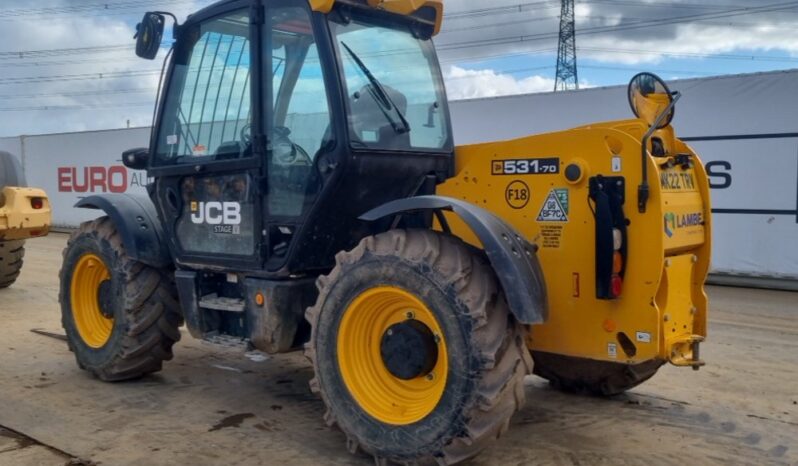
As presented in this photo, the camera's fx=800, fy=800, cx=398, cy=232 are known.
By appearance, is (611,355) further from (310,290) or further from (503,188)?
(310,290)

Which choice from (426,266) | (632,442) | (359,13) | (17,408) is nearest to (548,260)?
(426,266)

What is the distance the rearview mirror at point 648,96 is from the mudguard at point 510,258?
46.3 inches

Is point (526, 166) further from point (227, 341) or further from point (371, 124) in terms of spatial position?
point (227, 341)

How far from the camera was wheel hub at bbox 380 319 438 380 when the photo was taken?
3992 millimetres

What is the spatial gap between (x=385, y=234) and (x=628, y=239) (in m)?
1.23

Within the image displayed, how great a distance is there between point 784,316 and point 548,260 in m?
5.95

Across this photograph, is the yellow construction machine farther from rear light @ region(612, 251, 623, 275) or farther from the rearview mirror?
rear light @ region(612, 251, 623, 275)

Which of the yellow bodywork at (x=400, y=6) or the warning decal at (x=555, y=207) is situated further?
the yellow bodywork at (x=400, y=6)

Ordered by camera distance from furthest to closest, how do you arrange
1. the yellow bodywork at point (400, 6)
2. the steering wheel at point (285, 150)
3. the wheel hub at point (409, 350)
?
the steering wheel at point (285, 150) < the yellow bodywork at point (400, 6) < the wheel hub at point (409, 350)

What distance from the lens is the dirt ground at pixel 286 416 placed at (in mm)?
Result: 4297

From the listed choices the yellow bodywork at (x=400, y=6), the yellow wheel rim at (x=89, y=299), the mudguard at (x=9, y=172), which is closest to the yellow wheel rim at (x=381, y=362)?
the yellow bodywork at (x=400, y=6)

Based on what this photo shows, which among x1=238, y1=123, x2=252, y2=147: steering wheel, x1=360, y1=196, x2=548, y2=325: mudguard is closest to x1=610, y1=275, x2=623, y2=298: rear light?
x1=360, y1=196, x2=548, y2=325: mudguard

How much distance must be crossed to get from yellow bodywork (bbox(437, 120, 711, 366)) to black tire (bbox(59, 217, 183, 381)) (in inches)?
91.9

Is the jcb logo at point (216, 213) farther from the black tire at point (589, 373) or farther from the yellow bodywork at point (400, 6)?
the black tire at point (589, 373)
